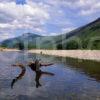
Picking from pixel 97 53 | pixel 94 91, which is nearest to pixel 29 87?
pixel 94 91

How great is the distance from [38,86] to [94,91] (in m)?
8.71

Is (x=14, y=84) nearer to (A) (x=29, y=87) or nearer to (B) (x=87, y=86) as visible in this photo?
(A) (x=29, y=87)

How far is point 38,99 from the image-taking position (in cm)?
3725

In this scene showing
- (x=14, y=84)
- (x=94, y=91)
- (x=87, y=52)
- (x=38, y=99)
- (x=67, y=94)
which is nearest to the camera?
(x=38, y=99)

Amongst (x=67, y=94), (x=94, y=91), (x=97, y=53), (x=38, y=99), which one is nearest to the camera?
(x=38, y=99)

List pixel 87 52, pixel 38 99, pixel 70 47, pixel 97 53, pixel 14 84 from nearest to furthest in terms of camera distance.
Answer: pixel 38 99, pixel 14 84, pixel 97 53, pixel 87 52, pixel 70 47

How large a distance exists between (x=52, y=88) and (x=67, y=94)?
499cm

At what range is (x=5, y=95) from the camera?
3919 centimetres

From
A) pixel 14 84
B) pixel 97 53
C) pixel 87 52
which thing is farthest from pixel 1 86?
pixel 87 52

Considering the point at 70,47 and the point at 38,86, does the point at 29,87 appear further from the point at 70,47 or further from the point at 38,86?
the point at 70,47

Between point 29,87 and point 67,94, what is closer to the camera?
point 67,94

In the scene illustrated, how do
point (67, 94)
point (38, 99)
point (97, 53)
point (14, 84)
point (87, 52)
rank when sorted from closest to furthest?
point (38, 99), point (67, 94), point (14, 84), point (97, 53), point (87, 52)

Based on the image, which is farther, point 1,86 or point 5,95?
point 1,86

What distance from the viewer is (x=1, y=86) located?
46.2m
